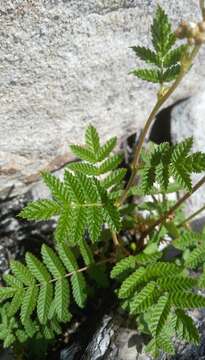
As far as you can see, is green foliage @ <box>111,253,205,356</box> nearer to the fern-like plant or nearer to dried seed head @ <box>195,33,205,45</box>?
the fern-like plant

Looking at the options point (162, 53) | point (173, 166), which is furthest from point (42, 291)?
point (162, 53)

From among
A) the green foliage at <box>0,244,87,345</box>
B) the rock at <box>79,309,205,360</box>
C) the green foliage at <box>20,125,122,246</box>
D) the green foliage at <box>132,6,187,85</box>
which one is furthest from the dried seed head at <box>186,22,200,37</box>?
the rock at <box>79,309,205,360</box>

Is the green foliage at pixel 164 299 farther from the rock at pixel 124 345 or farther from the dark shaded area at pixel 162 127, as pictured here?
the dark shaded area at pixel 162 127

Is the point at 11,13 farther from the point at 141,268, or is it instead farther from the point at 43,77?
the point at 141,268

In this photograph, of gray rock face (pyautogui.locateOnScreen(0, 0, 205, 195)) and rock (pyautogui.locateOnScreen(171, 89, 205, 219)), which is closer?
gray rock face (pyautogui.locateOnScreen(0, 0, 205, 195))

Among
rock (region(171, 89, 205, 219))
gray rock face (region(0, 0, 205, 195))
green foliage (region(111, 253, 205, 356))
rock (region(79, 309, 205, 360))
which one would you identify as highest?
gray rock face (region(0, 0, 205, 195))

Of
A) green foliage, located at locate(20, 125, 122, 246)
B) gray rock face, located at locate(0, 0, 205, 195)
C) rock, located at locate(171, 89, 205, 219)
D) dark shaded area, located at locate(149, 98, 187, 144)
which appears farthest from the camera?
dark shaded area, located at locate(149, 98, 187, 144)

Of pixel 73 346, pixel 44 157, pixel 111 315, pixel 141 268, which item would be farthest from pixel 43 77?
pixel 73 346
